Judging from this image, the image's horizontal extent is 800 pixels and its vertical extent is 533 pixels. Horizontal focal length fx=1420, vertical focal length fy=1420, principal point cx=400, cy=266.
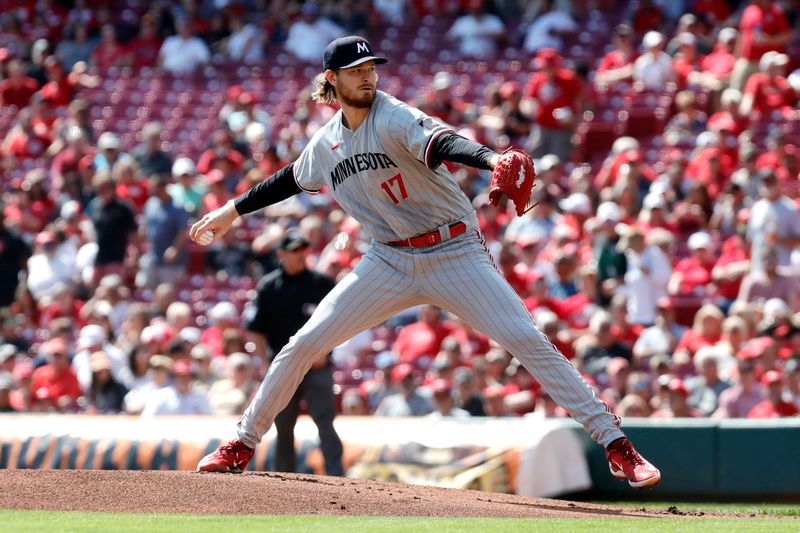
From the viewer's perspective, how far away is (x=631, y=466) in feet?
19.1

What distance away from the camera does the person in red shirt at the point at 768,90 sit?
13.2 m

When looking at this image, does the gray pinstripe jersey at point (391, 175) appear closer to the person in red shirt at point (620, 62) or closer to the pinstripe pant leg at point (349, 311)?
the pinstripe pant leg at point (349, 311)

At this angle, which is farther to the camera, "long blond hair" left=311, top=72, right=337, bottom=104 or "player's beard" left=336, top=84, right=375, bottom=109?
"long blond hair" left=311, top=72, right=337, bottom=104

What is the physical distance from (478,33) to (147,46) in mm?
4852

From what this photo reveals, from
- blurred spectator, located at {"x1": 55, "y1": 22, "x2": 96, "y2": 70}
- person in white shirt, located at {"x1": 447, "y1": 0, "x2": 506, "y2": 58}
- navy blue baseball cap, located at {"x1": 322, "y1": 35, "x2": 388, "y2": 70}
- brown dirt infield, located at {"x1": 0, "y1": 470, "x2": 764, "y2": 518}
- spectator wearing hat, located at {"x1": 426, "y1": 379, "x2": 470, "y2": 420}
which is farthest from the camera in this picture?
blurred spectator, located at {"x1": 55, "y1": 22, "x2": 96, "y2": 70}

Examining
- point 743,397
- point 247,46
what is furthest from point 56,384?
point 247,46

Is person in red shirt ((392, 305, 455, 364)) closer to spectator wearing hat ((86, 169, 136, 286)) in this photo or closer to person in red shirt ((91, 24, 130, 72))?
spectator wearing hat ((86, 169, 136, 286))

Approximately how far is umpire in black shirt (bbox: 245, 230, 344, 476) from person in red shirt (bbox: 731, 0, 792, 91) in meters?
6.43

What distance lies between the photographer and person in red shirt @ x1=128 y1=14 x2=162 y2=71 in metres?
18.8

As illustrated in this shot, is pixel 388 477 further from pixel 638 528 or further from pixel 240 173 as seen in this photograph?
pixel 240 173

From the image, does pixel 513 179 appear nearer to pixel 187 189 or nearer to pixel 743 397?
pixel 743 397

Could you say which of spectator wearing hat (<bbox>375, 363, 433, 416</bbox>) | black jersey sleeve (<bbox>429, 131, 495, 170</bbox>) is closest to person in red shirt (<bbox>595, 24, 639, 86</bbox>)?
spectator wearing hat (<bbox>375, 363, 433, 416</bbox>)

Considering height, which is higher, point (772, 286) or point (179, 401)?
point (772, 286)

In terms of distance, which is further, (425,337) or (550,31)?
(550,31)
